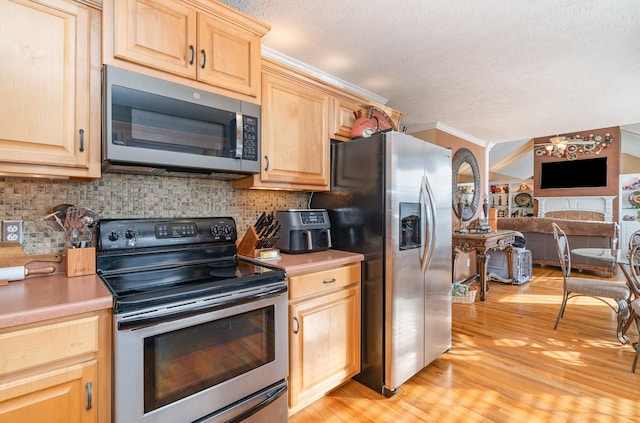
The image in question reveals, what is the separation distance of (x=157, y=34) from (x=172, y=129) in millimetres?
422

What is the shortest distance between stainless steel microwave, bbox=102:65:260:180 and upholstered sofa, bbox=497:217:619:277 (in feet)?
19.1

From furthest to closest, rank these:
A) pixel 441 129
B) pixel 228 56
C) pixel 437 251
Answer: pixel 441 129, pixel 437 251, pixel 228 56

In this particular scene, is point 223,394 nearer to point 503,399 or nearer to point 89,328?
point 89,328

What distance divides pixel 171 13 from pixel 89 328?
1391mm

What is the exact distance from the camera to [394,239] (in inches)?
76.7

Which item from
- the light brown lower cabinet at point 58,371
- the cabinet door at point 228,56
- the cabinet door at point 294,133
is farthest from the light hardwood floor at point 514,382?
the cabinet door at point 228,56

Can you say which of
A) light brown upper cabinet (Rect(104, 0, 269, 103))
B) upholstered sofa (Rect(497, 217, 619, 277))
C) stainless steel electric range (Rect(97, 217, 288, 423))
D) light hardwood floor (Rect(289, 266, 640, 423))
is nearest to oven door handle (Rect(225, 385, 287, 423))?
stainless steel electric range (Rect(97, 217, 288, 423))

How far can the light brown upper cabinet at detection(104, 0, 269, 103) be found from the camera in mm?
1347

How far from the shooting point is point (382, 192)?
6.42 ft

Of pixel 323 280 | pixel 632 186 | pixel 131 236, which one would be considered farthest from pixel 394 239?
pixel 632 186

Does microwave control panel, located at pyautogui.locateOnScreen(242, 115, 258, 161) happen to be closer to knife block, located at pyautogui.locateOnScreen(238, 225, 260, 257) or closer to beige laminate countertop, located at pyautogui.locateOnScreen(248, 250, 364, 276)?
knife block, located at pyautogui.locateOnScreen(238, 225, 260, 257)

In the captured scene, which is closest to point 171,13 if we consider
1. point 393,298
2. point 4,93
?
point 4,93

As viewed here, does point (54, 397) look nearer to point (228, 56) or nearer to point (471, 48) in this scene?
point (228, 56)

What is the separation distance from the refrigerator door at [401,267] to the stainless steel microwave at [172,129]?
84 cm
